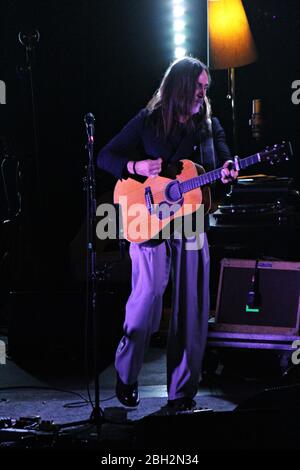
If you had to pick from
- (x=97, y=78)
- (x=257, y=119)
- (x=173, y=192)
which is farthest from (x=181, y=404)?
(x=97, y=78)

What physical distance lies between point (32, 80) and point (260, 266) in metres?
2.84

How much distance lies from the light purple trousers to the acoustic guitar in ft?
0.31

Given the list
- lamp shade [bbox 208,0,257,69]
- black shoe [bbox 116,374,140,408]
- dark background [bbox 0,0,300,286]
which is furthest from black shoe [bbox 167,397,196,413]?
lamp shade [bbox 208,0,257,69]

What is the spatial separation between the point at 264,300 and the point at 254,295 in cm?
10

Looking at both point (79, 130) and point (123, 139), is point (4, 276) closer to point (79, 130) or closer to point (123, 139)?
point (79, 130)

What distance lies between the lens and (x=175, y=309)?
13.4 ft

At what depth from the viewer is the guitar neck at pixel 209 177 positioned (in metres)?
4.00

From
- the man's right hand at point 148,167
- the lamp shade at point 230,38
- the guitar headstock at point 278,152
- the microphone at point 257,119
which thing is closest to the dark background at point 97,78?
the microphone at point 257,119

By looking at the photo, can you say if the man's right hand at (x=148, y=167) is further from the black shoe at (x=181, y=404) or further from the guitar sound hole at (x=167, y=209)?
the black shoe at (x=181, y=404)

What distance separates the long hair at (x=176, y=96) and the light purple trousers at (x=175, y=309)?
637 millimetres

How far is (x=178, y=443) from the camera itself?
1.92 m

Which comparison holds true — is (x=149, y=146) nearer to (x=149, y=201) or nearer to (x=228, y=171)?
(x=149, y=201)

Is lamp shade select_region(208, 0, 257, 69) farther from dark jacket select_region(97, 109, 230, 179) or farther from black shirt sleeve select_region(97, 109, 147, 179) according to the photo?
black shirt sleeve select_region(97, 109, 147, 179)

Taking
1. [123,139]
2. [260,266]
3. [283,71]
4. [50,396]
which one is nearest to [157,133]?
A: [123,139]
